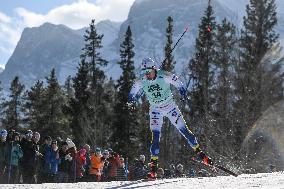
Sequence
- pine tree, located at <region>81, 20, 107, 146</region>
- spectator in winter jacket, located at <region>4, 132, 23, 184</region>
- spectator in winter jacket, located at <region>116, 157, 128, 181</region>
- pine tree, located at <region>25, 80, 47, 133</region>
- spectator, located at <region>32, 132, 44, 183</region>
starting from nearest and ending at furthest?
spectator in winter jacket, located at <region>4, 132, 23, 184</region>
spectator, located at <region>32, 132, 44, 183</region>
spectator in winter jacket, located at <region>116, 157, 128, 181</region>
pine tree, located at <region>81, 20, 107, 146</region>
pine tree, located at <region>25, 80, 47, 133</region>

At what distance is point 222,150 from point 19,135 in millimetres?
15624

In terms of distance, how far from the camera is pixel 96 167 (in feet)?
46.3

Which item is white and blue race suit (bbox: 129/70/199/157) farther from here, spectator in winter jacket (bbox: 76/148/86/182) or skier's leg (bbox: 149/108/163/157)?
spectator in winter jacket (bbox: 76/148/86/182)

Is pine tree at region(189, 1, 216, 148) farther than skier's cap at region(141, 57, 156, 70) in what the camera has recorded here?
Yes

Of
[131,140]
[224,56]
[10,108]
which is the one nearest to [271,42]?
[224,56]

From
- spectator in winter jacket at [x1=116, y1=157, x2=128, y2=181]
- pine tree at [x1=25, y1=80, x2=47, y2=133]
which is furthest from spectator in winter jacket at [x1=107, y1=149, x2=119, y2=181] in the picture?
pine tree at [x1=25, y1=80, x2=47, y2=133]

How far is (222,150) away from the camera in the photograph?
88.0 ft

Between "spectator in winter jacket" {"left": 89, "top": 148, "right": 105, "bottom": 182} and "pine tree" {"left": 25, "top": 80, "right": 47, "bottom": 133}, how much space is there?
30.6 m

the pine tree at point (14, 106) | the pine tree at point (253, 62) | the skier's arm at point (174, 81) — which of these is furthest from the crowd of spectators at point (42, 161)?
the pine tree at point (14, 106)

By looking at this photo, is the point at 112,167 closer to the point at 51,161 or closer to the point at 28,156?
the point at 51,161

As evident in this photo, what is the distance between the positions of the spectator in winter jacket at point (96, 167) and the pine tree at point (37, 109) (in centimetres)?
3060

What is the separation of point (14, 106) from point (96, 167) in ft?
→ 149

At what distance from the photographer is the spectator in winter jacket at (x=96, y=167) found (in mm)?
13984

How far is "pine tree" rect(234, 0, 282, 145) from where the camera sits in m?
31.7
